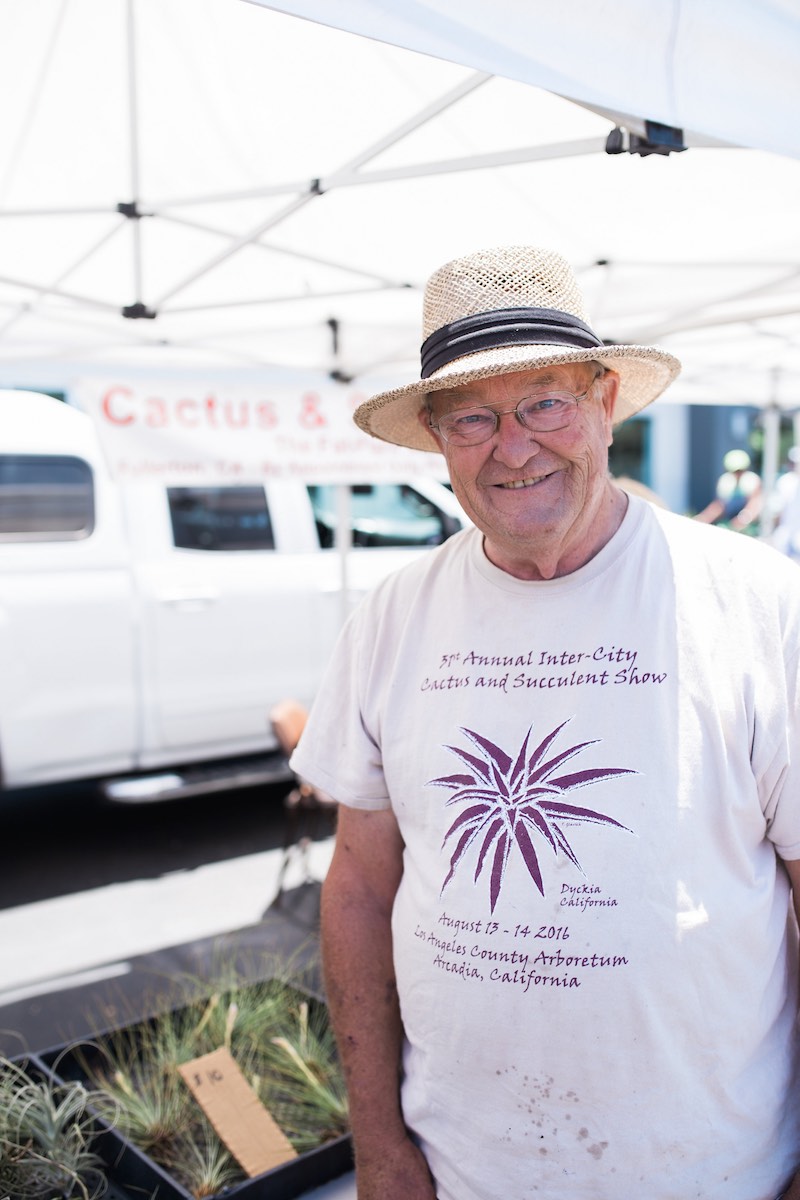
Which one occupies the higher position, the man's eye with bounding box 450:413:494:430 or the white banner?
the white banner

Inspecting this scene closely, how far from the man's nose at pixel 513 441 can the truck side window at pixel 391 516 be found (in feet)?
15.6

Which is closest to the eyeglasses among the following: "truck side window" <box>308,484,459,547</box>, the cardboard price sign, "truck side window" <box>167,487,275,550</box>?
the cardboard price sign

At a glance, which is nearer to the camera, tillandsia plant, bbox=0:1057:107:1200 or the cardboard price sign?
tillandsia plant, bbox=0:1057:107:1200

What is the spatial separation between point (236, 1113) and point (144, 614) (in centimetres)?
319

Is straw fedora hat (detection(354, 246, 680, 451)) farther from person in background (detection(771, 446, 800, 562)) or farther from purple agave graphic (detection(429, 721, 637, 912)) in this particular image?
person in background (detection(771, 446, 800, 562))

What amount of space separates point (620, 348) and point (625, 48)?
38 cm

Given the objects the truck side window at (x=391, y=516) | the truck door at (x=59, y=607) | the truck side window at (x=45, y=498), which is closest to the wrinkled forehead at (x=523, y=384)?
the truck door at (x=59, y=607)

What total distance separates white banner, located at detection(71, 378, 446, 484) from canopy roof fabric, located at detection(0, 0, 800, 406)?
249 millimetres

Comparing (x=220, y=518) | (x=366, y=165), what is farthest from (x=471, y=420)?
(x=220, y=518)

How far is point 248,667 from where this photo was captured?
561 cm

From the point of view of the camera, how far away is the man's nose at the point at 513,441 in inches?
56.7

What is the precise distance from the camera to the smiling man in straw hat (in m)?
1.33

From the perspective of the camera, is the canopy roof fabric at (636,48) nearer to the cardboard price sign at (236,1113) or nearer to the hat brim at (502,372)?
the hat brim at (502,372)

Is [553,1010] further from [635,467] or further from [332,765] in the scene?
[635,467]
